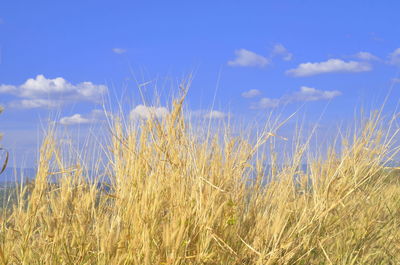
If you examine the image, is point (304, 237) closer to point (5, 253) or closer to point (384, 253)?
point (384, 253)

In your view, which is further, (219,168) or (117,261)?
(219,168)

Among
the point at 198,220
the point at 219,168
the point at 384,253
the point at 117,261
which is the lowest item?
the point at 384,253

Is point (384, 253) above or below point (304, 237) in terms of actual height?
below

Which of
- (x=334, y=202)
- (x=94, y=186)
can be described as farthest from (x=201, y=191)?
(x=334, y=202)

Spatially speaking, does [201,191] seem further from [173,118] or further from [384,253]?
[384,253]

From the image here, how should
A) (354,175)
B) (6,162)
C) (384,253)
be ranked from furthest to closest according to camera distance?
(384,253) < (354,175) < (6,162)

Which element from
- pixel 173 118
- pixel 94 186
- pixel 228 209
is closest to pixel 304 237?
pixel 228 209

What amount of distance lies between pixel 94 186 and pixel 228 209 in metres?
0.81

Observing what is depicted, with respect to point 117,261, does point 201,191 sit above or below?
above

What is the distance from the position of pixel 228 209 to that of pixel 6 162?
1257mm

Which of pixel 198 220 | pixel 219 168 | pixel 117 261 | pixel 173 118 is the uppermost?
pixel 173 118

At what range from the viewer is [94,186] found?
3266mm

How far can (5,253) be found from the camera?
2.98 meters

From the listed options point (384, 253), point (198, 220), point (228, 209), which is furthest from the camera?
point (384, 253)
